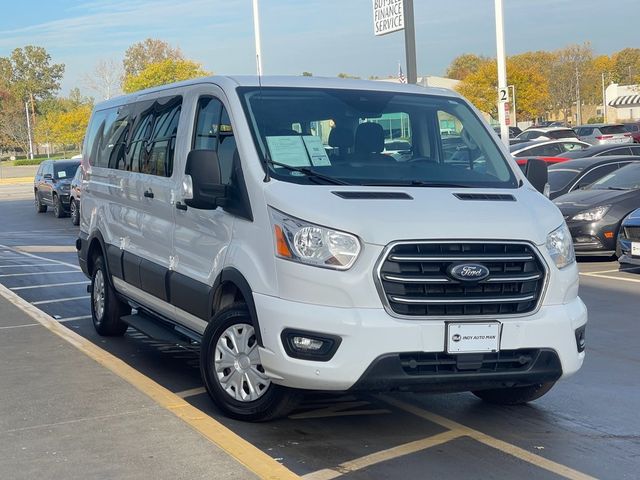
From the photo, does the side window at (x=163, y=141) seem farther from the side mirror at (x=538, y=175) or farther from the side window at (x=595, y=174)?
the side window at (x=595, y=174)

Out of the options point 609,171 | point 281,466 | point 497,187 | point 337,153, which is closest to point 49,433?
point 281,466

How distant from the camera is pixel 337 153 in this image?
247 inches

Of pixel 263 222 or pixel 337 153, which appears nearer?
pixel 263 222

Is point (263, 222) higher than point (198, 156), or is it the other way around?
point (198, 156)

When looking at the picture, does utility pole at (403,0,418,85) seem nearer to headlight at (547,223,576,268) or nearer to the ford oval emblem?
headlight at (547,223,576,268)

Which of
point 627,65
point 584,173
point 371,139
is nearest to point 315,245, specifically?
point 371,139

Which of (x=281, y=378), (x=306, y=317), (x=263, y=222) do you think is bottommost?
→ (x=281, y=378)

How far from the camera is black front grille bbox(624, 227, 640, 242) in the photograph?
12469 millimetres

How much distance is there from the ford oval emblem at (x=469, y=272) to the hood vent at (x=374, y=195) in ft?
1.83

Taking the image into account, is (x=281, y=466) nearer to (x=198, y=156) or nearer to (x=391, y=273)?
(x=391, y=273)

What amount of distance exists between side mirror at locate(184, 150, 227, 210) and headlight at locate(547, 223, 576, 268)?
2.04 m

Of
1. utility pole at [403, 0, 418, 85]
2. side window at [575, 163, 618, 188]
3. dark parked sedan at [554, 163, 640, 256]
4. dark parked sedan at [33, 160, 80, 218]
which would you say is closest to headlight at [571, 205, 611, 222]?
dark parked sedan at [554, 163, 640, 256]

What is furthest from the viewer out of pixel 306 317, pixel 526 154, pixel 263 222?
pixel 526 154

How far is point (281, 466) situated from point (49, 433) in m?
1.47
